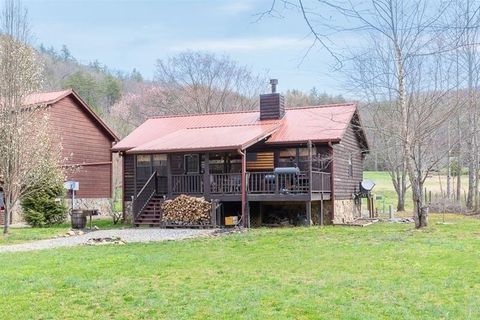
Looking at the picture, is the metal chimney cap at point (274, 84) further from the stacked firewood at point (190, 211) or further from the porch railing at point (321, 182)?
the stacked firewood at point (190, 211)

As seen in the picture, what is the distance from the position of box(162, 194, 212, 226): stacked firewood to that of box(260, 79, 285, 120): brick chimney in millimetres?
6193

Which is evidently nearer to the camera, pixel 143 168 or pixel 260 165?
pixel 260 165

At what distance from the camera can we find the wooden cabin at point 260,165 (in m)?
18.5

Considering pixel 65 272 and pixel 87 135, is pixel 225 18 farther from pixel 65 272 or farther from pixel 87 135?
pixel 87 135

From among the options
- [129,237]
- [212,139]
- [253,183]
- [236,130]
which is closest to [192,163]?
[236,130]

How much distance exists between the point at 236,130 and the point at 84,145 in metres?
9.97

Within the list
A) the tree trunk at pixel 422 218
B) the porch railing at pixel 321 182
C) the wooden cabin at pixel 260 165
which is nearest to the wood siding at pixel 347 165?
the wooden cabin at pixel 260 165

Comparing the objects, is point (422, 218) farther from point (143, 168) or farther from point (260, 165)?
point (143, 168)

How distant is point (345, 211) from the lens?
2197 centimetres

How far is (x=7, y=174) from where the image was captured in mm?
16516

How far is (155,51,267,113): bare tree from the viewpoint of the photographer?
132 ft

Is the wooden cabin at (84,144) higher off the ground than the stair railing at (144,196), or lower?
higher

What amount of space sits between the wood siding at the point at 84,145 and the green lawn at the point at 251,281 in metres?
14.0

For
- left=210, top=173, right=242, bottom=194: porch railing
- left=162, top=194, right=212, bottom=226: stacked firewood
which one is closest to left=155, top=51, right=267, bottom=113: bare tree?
left=210, top=173, right=242, bottom=194: porch railing
